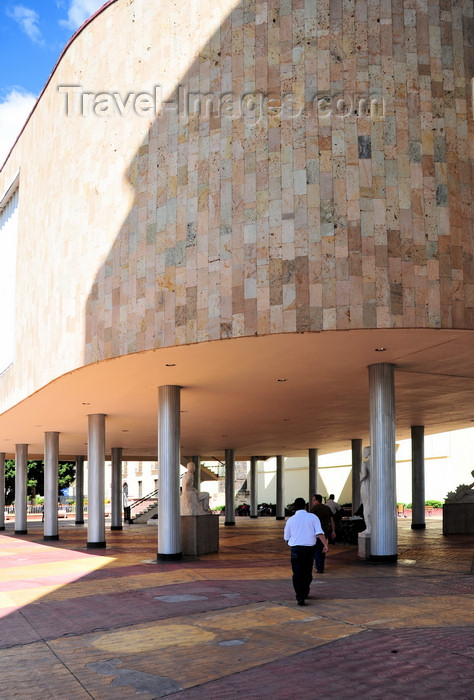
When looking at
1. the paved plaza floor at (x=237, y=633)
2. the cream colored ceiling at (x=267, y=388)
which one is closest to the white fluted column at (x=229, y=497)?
the cream colored ceiling at (x=267, y=388)

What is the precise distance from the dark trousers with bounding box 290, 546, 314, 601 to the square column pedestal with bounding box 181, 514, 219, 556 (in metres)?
9.52

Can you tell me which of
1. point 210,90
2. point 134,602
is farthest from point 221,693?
point 210,90

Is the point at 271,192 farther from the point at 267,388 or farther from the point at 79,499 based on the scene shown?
the point at 79,499

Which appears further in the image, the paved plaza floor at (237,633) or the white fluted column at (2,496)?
the white fluted column at (2,496)

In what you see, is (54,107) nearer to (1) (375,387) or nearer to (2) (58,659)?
(1) (375,387)

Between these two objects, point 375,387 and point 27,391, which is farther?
point 27,391

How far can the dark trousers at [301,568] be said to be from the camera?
11.7 m

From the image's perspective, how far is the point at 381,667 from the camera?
794cm

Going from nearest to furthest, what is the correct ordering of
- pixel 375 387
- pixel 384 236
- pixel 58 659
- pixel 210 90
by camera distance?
pixel 58 659 < pixel 384 236 < pixel 210 90 < pixel 375 387

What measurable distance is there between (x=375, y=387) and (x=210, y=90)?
25.2 ft

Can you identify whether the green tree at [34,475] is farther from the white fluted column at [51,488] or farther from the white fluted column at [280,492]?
the white fluted column at [51,488]

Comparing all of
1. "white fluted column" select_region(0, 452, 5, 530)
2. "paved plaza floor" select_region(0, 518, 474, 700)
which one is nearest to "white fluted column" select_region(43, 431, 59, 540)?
"white fluted column" select_region(0, 452, 5, 530)

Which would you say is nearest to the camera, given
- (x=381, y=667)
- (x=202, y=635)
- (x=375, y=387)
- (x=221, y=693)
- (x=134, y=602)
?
(x=221, y=693)

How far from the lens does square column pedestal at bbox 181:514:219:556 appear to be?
Answer: 69.3 feet
